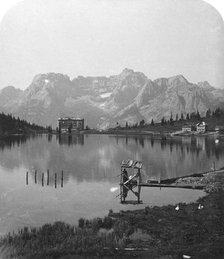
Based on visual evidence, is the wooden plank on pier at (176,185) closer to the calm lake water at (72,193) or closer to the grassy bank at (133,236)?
the calm lake water at (72,193)

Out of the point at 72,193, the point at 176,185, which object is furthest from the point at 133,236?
the point at 176,185

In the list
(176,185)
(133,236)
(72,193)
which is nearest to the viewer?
(133,236)

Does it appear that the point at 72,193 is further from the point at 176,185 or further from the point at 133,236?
the point at 133,236

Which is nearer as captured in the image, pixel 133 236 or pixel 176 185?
pixel 133 236

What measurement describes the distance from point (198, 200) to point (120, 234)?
22.1 metres

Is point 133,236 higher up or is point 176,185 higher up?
point 176,185

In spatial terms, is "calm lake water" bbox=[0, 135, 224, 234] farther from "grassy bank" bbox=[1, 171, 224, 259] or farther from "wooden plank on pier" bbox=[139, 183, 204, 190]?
"grassy bank" bbox=[1, 171, 224, 259]

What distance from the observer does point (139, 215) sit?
49.9m

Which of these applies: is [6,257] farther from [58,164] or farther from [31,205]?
[58,164]

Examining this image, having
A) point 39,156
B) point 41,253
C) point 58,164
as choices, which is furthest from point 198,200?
point 39,156

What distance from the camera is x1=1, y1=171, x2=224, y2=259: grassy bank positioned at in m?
34.0

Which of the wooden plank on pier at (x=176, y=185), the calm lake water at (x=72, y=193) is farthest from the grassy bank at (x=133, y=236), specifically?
the wooden plank on pier at (x=176, y=185)

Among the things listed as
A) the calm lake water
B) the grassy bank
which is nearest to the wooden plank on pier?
the calm lake water

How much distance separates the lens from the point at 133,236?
41.2 meters
